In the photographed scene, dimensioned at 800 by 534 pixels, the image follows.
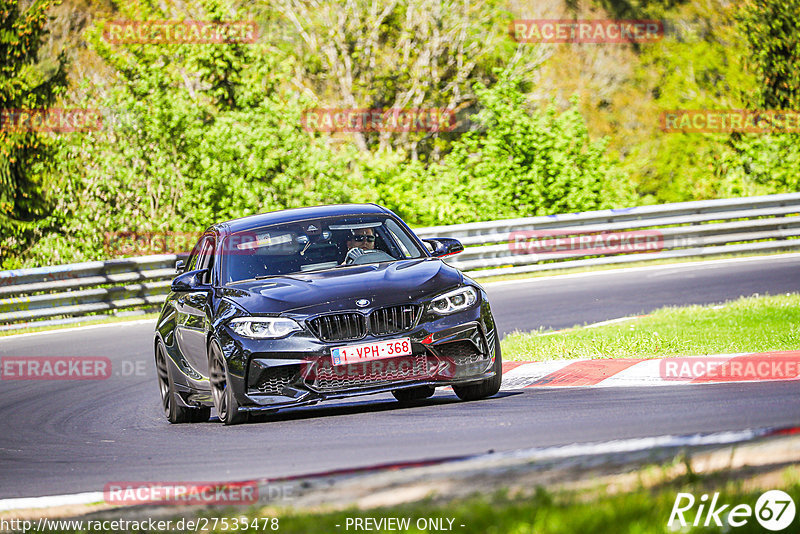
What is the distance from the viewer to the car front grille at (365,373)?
7594 millimetres

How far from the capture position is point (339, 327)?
25.2 feet

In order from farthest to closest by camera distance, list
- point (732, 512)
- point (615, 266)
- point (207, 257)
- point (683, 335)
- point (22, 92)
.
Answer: point (22, 92) < point (615, 266) < point (683, 335) < point (207, 257) < point (732, 512)

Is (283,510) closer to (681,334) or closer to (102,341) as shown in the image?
(681,334)

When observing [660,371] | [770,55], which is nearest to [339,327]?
[660,371]

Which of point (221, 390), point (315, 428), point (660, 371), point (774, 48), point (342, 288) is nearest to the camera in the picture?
point (315, 428)

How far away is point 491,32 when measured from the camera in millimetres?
38125

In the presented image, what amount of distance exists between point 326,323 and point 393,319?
1.47 feet

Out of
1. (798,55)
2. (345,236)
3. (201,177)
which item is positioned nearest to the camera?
(345,236)

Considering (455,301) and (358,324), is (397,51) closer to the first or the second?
(455,301)

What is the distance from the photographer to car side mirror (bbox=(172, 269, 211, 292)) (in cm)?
904

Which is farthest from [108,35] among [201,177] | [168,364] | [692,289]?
[168,364]

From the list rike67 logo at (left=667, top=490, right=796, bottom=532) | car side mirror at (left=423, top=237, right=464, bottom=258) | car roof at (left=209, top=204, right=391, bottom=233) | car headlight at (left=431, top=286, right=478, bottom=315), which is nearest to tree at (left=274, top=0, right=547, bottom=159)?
car roof at (left=209, top=204, right=391, bottom=233)

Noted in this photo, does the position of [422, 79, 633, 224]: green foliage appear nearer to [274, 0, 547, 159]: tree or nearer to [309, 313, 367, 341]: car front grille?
[274, 0, 547, 159]: tree

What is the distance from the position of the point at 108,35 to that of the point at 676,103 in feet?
70.8
